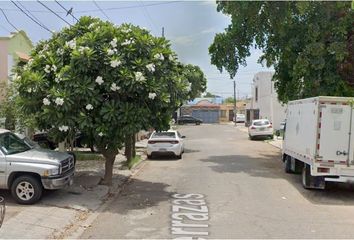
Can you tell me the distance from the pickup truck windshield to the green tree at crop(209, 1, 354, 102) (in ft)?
36.2

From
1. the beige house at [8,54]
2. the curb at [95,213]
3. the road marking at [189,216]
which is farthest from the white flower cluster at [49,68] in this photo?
the beige house at [8,54]

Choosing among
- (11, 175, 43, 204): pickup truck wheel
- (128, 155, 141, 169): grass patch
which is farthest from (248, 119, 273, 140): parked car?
(11, 175, 43, 204): pickup truck wheel

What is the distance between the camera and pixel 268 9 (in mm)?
18406

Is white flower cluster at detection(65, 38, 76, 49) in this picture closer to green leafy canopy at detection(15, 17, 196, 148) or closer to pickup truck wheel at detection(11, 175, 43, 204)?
green leafy canopy at detection(15, 17, 196, 148)

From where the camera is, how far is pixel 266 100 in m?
52.5

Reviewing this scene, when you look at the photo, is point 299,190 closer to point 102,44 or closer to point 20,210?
point 102,44

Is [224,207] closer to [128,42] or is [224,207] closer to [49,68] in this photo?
[128,42]

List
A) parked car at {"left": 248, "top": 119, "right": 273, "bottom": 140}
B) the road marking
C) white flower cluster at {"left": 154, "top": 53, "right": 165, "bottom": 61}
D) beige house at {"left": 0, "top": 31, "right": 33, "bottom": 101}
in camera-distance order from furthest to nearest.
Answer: parked car at {"left": 248, "top": 119, "right": 273, "bottom": 140} < beige house at {"left": 0, "top": 31, "right": 33, "bottom": 101} < white flower cluster at {"left": 154, "top": 53, "right": 165, "bottom": 61} < the road marking

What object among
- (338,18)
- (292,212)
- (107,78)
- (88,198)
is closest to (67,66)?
(107,78)

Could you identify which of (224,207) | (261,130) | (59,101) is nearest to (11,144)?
(59,101)

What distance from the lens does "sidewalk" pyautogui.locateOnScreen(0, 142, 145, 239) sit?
786 centimetres

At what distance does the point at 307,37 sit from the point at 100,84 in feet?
34.1

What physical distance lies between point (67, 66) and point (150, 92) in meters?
2.16

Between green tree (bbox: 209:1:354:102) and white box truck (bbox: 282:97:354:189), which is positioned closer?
white box truck (bbox: 282:97:354:189)
